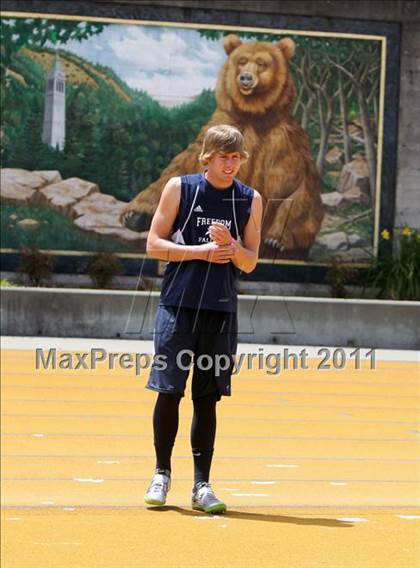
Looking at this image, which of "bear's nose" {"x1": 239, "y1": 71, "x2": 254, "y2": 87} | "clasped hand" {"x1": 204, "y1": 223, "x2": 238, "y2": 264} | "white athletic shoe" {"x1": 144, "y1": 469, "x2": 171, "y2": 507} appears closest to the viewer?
"clasped hand" {"x1": 204, "y1": 223, "x2": 238, "y2": 264}

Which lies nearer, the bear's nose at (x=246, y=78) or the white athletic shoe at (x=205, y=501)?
the white athletic shoe at (x=205, y=501)

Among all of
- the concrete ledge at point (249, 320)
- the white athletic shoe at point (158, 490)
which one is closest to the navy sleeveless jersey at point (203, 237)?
the white athletic shoe at point (158, 490)

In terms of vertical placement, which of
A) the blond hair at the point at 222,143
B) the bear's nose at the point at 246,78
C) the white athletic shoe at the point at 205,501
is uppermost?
the bear's nose at the point at 246,78

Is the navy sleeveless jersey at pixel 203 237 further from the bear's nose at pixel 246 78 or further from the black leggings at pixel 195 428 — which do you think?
the bear's nose at pixel 246 78

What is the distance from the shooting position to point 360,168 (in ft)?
72.1

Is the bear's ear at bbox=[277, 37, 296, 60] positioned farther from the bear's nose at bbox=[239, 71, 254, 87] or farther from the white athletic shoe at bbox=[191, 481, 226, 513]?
the white athletic shoe at bbox=[191, 481, 226, 513]

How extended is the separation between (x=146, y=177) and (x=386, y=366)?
7.94m

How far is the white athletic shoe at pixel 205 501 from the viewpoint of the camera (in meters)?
6.13

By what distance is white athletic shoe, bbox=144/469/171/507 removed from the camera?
623 centimetres

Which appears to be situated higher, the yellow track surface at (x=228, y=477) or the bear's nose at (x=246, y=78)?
the bear's nose at (x=246, y=78)

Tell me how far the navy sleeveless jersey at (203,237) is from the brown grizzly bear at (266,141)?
15.3 m

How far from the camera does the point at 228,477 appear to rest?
24.6 ft

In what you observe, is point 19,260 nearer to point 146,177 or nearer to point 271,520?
point 146,177

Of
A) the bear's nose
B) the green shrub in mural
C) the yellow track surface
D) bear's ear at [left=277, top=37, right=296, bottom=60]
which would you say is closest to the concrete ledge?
the green shrub in mural
